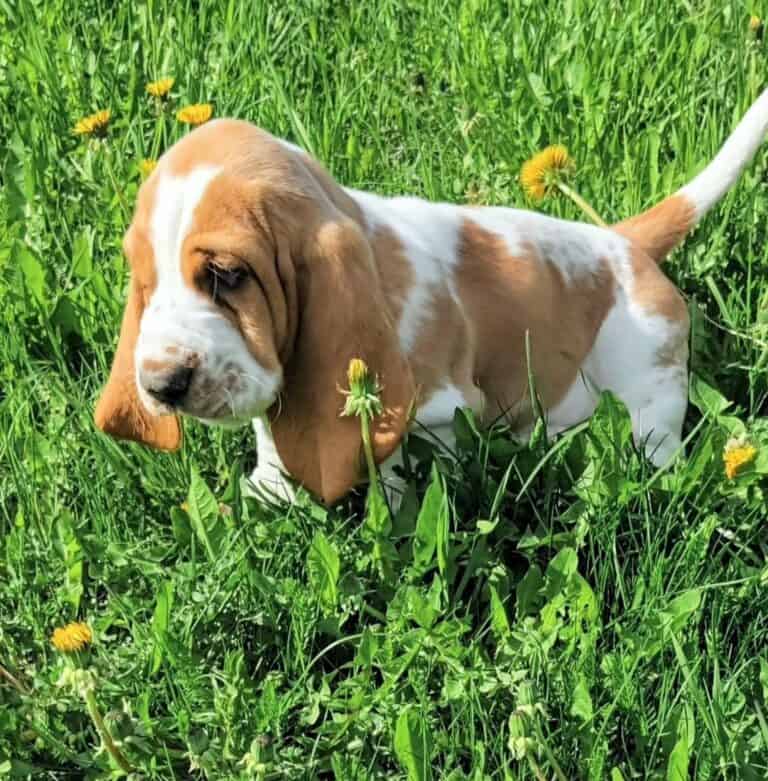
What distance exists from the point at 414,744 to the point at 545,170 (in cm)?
175

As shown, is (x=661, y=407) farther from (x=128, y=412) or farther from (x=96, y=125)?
(x=96, y=125)

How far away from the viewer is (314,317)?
2.40 metres

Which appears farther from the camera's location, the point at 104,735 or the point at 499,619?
the point at 499,619

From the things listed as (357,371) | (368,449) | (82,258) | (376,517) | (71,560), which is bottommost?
(71,560)

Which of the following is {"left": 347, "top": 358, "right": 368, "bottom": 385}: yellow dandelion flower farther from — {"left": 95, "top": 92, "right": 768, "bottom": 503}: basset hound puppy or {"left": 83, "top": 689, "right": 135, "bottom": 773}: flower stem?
{"left": 83, "top": 689, "right": 135, "bottom": 773}: flower stem

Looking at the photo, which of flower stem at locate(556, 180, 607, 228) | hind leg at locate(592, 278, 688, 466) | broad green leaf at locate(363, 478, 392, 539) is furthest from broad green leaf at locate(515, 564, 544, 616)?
flower stem at locate(556, 180, 607, 228)

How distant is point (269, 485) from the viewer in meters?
2.90

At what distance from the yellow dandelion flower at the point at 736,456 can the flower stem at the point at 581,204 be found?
0.94 meters

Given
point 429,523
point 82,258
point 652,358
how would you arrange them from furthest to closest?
point 82,258, point 652,358, point 429,523

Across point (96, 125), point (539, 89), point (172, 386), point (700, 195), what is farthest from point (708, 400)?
point (96, 125)

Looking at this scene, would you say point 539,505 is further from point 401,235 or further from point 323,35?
point 323,35

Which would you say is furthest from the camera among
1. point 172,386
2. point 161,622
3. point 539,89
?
point 539,89

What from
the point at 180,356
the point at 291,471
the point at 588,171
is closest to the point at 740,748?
the point at 291,471

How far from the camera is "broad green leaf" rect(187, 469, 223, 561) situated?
8.66 feet
